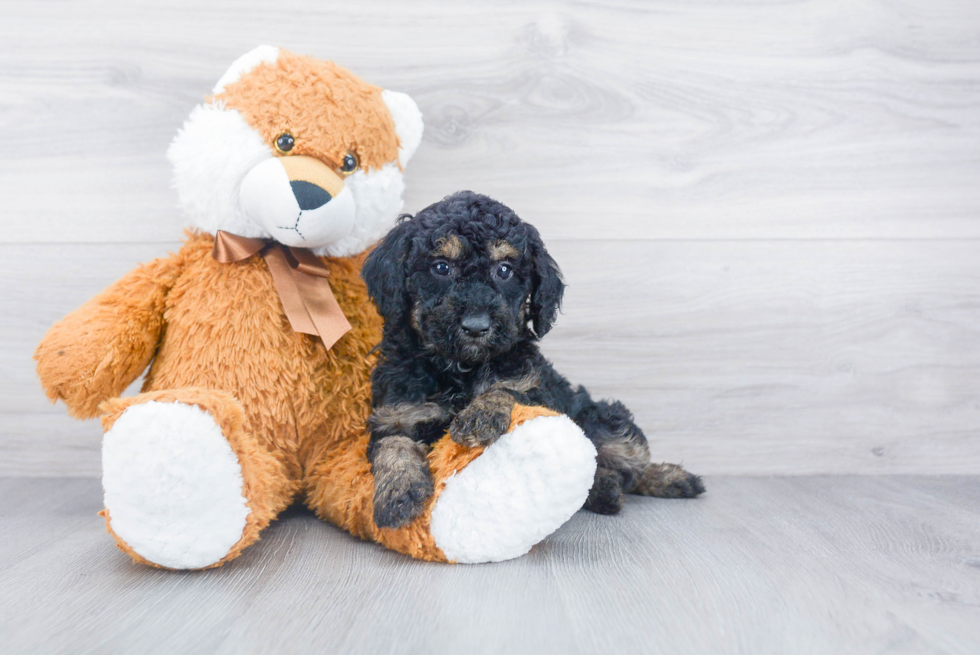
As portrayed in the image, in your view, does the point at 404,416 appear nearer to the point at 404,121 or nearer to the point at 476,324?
the point at 476,324

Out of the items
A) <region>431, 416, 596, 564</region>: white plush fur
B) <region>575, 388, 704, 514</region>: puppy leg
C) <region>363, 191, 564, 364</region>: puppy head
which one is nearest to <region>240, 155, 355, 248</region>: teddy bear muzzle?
<region>363, 191, 564, 364</region>: puppy head

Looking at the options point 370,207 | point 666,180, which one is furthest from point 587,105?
point 370,207

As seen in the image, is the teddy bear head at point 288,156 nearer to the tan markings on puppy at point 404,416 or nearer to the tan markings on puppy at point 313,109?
the tan markings on puppy at point 313,109

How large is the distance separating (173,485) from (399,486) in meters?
0.38

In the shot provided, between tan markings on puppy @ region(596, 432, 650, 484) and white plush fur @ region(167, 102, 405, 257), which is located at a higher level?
white plush fur @ region(167, 102, 405, 257)

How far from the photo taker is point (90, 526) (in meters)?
1.57

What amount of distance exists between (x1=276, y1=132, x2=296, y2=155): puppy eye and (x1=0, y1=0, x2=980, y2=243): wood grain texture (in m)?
0.55

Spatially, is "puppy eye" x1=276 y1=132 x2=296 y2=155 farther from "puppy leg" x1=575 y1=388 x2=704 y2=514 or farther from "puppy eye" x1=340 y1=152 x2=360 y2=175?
"puppy leg" x1=575 y1=388 x2=704 y2=514

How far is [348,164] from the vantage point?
1530mm

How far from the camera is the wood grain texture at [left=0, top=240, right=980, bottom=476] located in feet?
6.65

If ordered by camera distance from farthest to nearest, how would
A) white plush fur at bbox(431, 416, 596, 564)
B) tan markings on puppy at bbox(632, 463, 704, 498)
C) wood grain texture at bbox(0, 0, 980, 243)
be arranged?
wood grain texture at bbox(0, 0, 980, 243), tan markings on puppy at bbox(632, 463, 704, 498), white plush fur at bbox(431, 416, 596, 564)

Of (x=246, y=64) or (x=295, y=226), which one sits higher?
(x=246, y=64)

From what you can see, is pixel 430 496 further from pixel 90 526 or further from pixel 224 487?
pixel 90 526

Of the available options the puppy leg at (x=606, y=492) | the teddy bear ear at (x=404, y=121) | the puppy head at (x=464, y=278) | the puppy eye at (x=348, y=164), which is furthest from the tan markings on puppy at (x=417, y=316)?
the puppy leg at (x=606, y=492)
